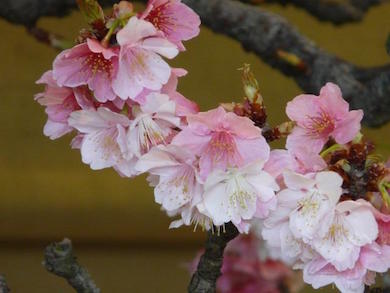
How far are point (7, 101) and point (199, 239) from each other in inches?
18.4

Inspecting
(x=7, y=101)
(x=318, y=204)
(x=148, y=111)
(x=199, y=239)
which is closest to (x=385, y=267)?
(x=318, y=204)

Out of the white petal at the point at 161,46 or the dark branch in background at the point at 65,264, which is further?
the dark branch in background at the point at 65,264

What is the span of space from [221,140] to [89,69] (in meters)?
0.10

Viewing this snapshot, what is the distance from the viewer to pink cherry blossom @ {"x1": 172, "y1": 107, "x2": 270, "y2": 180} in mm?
539

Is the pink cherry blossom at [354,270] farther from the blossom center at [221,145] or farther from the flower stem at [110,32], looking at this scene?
the flower stem at [110,32]

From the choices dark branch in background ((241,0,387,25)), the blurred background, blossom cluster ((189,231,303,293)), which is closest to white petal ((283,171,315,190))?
blossom cluster ((189,231,303,293))

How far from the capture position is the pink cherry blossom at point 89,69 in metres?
0.54

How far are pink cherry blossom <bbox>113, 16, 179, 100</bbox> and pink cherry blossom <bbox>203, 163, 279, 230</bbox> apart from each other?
7cm

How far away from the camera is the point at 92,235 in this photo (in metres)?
1.69

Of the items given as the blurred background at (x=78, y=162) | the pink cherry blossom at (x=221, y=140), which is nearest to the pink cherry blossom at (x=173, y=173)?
the pink cherry blossom at (x=221, y=140)

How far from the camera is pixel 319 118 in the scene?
1.85 feet

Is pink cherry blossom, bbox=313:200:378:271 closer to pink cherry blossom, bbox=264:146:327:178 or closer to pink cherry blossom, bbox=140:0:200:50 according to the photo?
pink cherry blossom, bbox=264:146:327:178

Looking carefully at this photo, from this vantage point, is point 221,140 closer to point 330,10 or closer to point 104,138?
point 104,138

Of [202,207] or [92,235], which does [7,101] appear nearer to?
[92,235]
